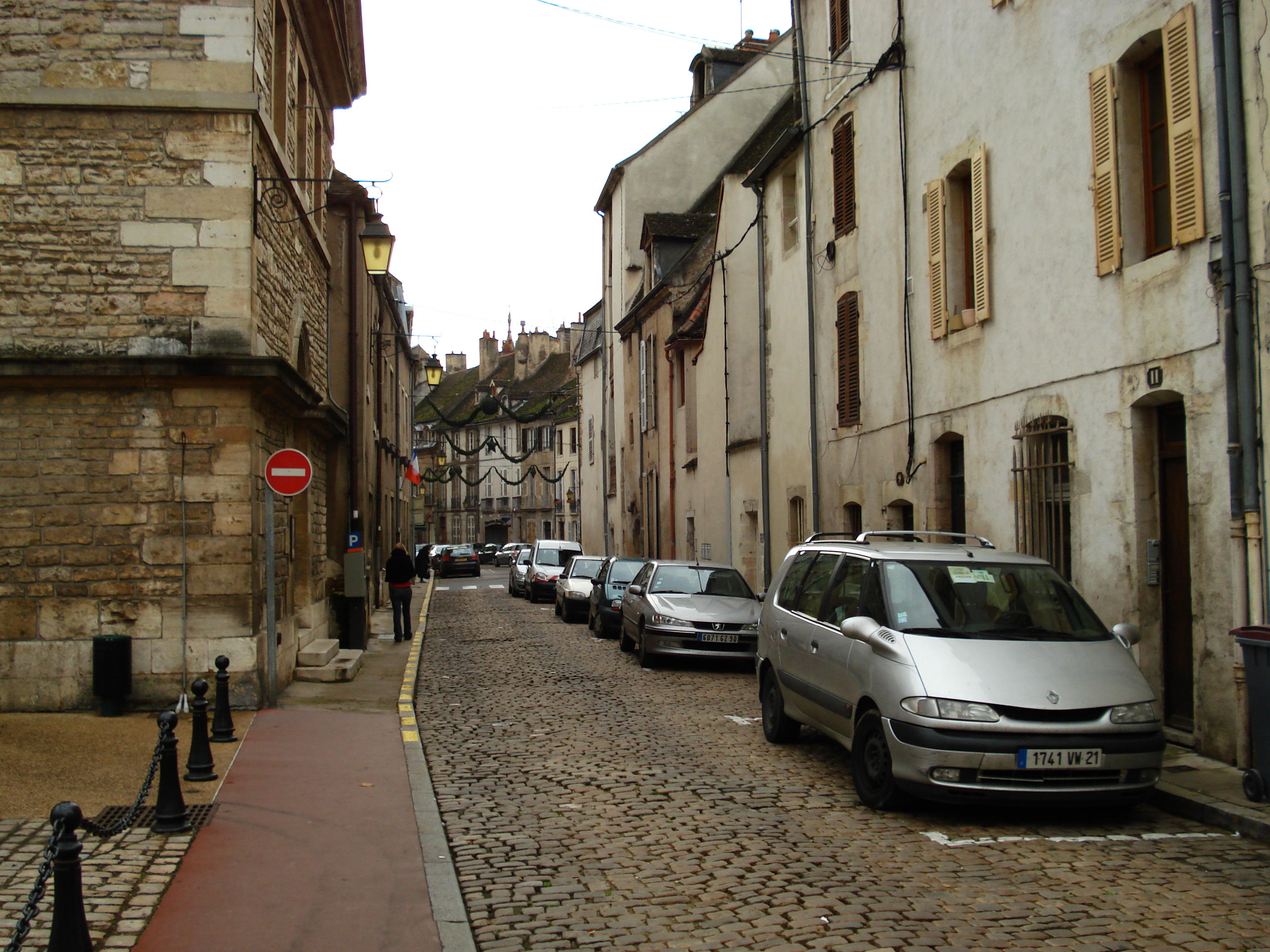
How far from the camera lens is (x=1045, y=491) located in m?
10.7

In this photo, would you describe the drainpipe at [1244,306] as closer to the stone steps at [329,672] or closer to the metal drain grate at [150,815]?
the metal drain grate at [150,815]

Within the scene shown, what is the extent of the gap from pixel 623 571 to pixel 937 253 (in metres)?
9.44

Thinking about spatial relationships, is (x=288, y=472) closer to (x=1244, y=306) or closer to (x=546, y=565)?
(x=1244, y=306)

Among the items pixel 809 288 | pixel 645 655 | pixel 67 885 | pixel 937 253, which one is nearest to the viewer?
pixel 67 885

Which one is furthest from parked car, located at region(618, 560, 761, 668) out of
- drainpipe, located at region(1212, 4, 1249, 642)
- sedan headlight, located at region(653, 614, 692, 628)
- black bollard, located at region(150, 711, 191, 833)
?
black bollard, located at region(150, 711, 191, 833)

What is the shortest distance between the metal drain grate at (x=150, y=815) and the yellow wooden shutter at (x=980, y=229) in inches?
346

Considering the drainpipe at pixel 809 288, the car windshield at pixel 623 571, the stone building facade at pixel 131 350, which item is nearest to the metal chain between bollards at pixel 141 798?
the stone building facade at pixel 131 350

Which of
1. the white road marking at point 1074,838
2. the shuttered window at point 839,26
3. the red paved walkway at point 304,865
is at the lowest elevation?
the white road marking at point 1074,838

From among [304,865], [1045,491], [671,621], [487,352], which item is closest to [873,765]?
[304,865]

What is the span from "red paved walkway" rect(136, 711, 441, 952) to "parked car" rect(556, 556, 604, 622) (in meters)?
14.5

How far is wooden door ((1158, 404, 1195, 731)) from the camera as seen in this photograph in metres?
8.91

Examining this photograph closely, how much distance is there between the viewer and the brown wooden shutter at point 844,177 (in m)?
16.0

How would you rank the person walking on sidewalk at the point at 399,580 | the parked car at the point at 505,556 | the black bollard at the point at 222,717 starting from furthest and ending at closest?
the parked car at the point at 505,556
the person walking on sidewalk at the point at 399,580
the black bollard at the point at 222,717

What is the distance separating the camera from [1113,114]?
30.8ft
